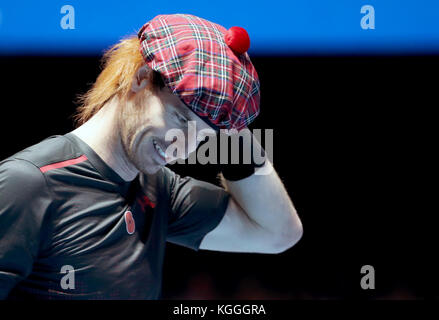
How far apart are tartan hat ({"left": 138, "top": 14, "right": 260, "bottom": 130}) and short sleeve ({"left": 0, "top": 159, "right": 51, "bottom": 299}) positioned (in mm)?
315

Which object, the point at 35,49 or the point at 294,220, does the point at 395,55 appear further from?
the point at 35,49

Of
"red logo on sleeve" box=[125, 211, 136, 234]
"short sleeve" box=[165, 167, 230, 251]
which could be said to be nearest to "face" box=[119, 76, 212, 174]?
"red logo on sleeve" box=[125, 211, 136, 234]

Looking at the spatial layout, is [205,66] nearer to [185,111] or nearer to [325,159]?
[185,111]

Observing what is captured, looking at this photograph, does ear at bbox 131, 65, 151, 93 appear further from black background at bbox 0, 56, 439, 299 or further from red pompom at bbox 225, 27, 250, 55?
black background at bbox 0, 56, 439, 299

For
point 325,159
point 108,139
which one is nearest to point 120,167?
point 108,139

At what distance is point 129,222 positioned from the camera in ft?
3.67

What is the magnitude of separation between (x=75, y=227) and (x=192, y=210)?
33cm

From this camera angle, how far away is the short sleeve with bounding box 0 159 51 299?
0.94 metres

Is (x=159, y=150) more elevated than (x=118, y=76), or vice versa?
(x=118, y=76)

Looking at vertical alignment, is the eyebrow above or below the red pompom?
below

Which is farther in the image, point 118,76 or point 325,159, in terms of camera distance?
point 325,159

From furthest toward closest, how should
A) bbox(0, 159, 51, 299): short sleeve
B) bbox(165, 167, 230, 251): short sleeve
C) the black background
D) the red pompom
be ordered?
the black background < bbox(165, 167, 230, 251): short sleeve < the red pompom < bbox(0, 159, 51, 299): short sleeve

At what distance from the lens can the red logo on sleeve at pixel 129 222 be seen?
1.11 meters

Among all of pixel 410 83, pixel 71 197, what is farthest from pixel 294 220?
pixel 410 83
